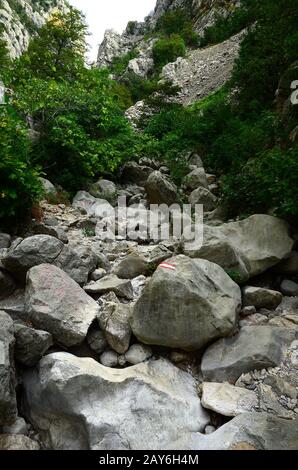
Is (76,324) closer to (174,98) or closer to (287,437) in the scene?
(287,437)

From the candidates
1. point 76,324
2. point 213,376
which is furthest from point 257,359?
point 76,324

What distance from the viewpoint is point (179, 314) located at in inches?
152

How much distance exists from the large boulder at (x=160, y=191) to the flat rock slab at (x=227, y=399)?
568cm

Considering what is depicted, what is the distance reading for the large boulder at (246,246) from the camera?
5086 millimetres

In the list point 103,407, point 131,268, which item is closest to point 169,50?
point 131,268

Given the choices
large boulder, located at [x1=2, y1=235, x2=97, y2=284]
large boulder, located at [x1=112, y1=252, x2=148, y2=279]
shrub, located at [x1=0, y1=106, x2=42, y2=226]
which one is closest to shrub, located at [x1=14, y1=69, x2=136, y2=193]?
shrub, located at [x1=0, y1=106, x2=42, y2=226]

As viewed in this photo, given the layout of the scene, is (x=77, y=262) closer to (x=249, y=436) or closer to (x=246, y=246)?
(x=246, y=246)

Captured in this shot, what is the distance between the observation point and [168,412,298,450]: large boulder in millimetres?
2875

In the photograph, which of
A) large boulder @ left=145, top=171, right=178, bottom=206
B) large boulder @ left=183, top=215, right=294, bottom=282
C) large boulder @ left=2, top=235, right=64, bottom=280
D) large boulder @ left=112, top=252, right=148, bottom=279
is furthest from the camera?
large boulder @ left=145, top=171, right=178, bottom=206

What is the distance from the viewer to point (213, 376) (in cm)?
372

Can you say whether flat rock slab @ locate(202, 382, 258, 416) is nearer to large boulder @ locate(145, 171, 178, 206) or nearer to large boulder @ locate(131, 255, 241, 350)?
large boulder @ locate(131, 255, 241, 350)

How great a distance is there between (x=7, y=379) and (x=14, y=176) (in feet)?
11.3

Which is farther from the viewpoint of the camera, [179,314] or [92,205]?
[92,205]

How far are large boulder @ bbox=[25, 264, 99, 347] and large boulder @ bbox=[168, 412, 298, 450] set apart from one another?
61.4 inches
